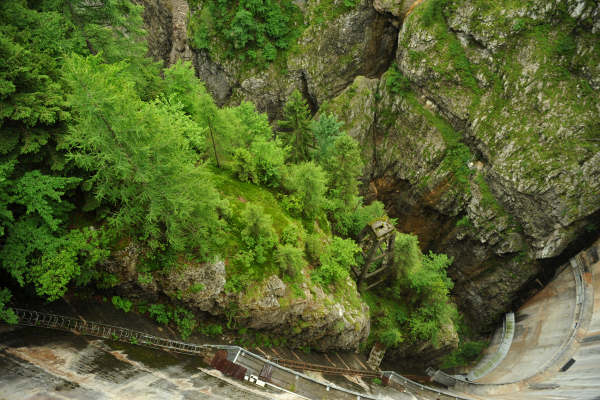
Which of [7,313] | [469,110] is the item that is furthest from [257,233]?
[469,110]

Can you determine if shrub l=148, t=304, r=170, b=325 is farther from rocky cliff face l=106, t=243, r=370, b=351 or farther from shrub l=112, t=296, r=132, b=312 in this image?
shrub l=112, t=296, r=132, b=312

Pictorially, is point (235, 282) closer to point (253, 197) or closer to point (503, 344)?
point (253, 197)

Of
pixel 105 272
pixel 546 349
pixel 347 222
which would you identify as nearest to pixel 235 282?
pixel 105 272

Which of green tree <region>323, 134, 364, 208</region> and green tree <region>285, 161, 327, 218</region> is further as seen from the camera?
green tree <region>323, 134, 364, 208</region>

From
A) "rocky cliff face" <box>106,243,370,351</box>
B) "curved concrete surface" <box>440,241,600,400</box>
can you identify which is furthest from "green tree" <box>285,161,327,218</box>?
"curved concrete surface" <box>440,241,600,400</box>

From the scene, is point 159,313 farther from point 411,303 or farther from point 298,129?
point 411,303

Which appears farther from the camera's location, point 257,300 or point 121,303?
point 257,300
